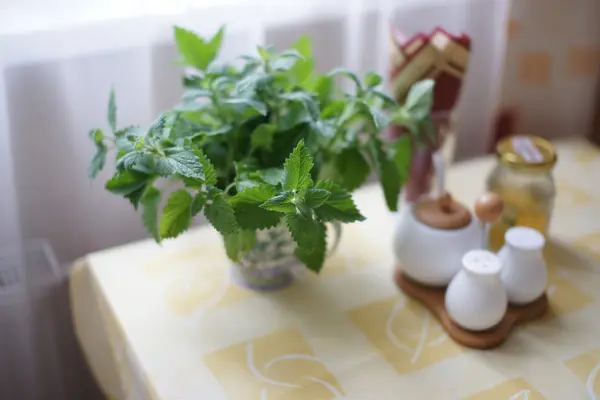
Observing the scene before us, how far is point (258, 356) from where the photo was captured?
35.6 inches

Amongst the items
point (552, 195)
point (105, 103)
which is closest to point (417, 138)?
point (552, 195)

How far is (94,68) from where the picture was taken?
1170 millimetres

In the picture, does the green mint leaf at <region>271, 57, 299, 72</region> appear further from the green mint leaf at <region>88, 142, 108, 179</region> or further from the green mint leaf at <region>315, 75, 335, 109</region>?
the green mint leaf at <region>88, 142, 108, 179</region>

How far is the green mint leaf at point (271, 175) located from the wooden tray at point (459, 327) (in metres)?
0.27

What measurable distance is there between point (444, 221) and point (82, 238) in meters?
0.68

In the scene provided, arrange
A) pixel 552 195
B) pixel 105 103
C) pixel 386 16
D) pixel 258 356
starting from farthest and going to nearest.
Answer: pixel 386 16 → pixel 105 103 → pixel 552 195 → pixel 258 356

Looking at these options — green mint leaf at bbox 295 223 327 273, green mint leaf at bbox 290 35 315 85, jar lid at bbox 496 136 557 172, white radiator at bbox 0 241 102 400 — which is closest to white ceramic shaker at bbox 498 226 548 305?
jar lid at bbox 496 136 557 172

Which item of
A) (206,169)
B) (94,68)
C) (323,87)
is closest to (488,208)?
(323,87)

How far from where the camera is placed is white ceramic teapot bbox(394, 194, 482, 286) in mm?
956

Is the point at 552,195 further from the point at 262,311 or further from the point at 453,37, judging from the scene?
the point at 262,311

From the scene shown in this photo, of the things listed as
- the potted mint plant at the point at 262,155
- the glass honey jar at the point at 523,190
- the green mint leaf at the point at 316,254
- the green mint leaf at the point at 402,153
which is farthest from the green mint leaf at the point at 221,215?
the glass honey jar at the point at 523,190

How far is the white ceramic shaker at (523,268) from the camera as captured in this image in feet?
3.07

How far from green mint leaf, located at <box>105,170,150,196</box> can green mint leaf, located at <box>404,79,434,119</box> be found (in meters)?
0.37

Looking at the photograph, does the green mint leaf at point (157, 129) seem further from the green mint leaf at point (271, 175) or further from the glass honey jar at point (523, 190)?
the glass honey jar at point (523, 190)
